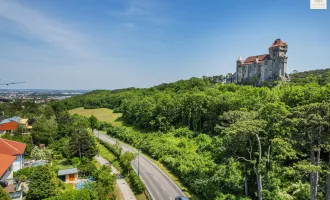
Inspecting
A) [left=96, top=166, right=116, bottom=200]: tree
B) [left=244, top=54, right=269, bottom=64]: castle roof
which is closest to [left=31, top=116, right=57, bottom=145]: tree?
[left=96, top=166, right=116, bottom=200]: tree

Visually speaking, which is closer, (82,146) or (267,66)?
(82,146)

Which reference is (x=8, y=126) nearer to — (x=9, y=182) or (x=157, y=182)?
(x=9, y=182)

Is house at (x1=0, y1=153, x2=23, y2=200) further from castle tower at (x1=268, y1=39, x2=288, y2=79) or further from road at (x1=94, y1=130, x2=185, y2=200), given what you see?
castle tower at (x1=268, y1=39, x2=288, y2=79)

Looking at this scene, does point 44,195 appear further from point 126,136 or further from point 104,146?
point 126,136

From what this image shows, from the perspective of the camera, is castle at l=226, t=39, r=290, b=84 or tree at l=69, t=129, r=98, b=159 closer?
tree at l=69, t=129, r=98, b=159

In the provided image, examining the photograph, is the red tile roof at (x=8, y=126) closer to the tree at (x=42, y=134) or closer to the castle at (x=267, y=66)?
the tree at (x=42, y=134)

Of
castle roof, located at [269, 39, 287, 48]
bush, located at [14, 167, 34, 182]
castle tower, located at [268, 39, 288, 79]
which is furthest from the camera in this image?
castle roof, located at [269, 39, 287, 48]

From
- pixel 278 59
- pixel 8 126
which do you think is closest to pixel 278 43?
pixel 278 59
